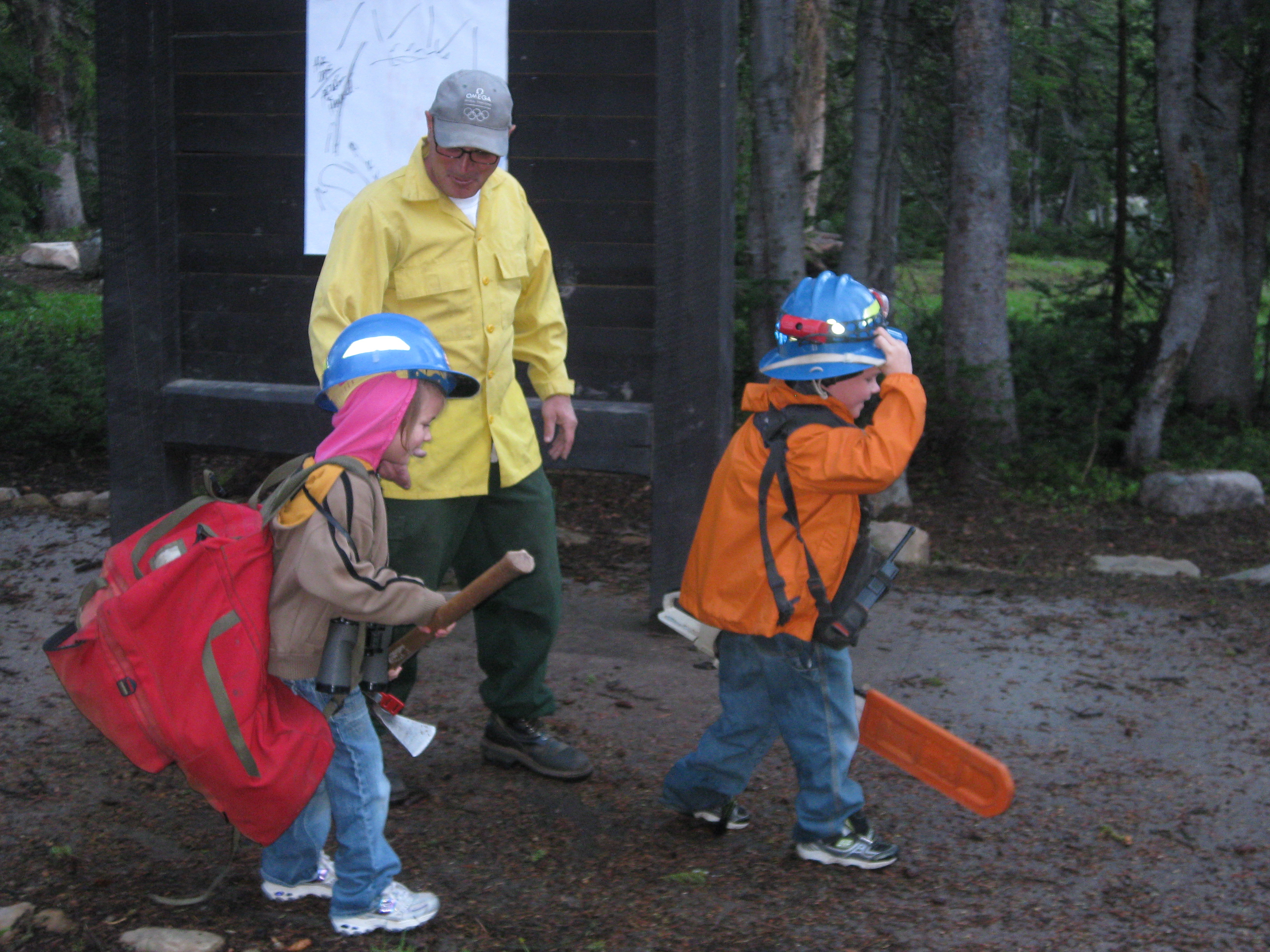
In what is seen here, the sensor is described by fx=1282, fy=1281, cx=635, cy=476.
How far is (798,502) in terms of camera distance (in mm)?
3098

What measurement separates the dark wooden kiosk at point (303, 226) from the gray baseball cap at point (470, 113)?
154 cm

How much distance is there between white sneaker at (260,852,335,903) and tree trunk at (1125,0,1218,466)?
6.81 metres

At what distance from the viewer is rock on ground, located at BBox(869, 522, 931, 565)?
6508 millimetres

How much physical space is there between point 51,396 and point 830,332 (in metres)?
7.48

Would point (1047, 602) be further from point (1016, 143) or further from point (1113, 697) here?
point (1016, 143)

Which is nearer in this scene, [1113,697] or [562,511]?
[1113,697]

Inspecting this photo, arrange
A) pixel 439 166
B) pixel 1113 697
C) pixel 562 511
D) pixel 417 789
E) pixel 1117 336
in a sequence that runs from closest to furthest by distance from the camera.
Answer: pixel 439 166 < pixel 417 789 < pixel 1113 697 < pixel 562 511 < pixel 1117 336

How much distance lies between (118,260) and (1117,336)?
24.3 feet

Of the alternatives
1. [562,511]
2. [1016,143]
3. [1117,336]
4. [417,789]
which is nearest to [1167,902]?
[417,789]

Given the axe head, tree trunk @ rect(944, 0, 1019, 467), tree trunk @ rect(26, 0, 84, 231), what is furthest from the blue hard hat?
tree trunk @ rect(26, 0, 84, 231)

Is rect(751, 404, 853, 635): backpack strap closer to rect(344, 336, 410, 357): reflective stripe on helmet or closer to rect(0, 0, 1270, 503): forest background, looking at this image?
rect(344, 336, 410, 357): reflective stripe on helmet

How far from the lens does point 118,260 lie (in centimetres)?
503

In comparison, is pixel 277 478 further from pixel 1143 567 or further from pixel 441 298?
pixel 1143 567

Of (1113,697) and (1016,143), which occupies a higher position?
(1016,143)
